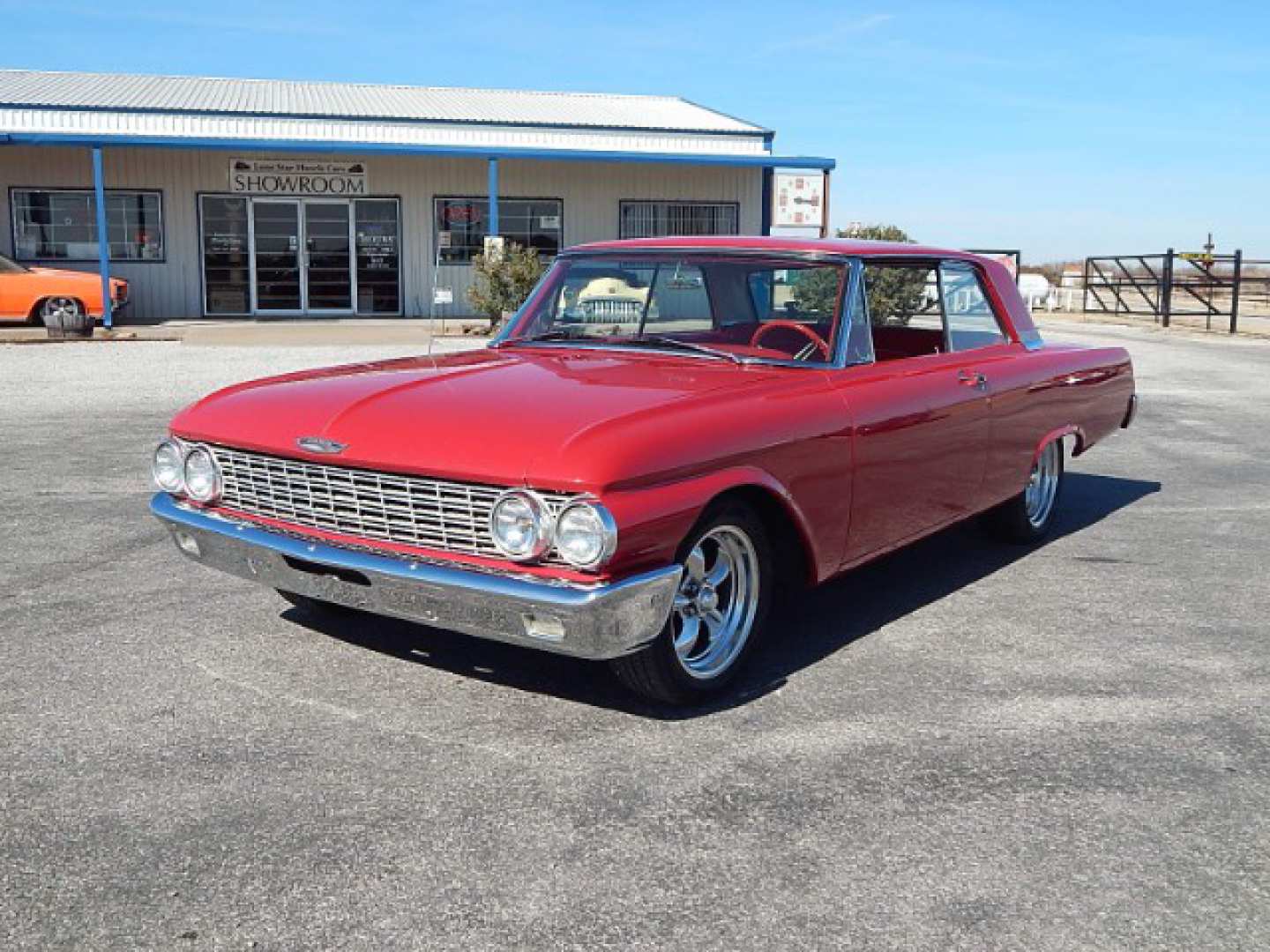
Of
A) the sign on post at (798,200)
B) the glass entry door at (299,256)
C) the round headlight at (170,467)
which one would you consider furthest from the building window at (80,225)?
the round headlight at (170,467)

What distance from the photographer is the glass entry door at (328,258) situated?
923 inches

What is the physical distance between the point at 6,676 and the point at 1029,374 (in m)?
4.38

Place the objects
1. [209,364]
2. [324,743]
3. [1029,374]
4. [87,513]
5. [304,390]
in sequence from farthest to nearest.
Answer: [209,364] < [87,513] < [1029,374] < [304,390] < [324,743]

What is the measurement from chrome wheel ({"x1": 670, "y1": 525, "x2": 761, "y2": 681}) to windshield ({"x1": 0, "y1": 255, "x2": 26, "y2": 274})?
62.3ft

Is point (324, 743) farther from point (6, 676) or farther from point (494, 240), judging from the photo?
point (494, 240)

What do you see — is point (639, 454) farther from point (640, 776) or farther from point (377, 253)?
point (377, 253)

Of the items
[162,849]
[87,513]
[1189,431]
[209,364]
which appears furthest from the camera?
[209,364]

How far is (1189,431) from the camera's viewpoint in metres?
10.7

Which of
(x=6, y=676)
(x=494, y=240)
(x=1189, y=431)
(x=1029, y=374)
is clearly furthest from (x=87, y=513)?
(x=494, y=240)

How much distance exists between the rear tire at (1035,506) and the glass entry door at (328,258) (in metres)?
19.1

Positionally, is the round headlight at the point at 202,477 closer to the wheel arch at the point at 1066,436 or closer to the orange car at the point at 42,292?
the wheel arch at the point at 1066,436

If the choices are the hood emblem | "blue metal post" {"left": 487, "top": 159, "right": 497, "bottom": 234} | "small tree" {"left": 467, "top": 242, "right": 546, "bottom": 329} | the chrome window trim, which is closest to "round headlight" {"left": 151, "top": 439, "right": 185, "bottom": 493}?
the hood emblem

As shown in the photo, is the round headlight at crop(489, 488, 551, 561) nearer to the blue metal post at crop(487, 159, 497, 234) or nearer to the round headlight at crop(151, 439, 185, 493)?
the round headlight at crop(151, 439, 185, 493)

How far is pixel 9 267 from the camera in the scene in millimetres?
19844
